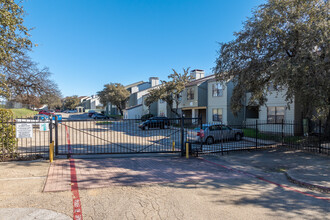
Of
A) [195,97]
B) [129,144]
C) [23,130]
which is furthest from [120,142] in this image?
[195,97]

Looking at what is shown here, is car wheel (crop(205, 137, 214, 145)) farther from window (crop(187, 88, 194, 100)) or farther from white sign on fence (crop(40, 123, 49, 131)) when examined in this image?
window (crop(187, 88, 194, 100))

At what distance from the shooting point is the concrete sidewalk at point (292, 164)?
23.2ft

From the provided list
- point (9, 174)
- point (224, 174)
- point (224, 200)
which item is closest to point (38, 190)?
point (9, 174)

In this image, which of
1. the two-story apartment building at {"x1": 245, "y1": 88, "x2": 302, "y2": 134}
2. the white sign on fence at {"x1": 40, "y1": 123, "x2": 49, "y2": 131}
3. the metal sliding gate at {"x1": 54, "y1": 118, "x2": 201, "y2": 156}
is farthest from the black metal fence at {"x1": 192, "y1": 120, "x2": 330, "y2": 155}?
the white sign on fence at {"x1": 40, "y1": 123, "x2": 49, "y2": 131}

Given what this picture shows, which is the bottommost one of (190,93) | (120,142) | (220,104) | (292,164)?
(292,164)

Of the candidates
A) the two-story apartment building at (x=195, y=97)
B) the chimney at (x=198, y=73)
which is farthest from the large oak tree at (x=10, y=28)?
the chimney at (x=198, y=73)

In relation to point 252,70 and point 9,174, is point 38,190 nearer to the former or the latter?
point 9,174

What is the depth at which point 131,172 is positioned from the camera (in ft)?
25.7

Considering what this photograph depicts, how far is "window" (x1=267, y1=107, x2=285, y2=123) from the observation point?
65.0ft

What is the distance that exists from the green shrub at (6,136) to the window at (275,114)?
64.1 feet

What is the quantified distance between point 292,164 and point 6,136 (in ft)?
39.2

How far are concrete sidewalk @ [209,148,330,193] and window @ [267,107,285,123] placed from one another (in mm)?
7722

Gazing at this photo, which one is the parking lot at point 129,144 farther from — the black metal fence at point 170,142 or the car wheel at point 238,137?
the car wheel at point 238,137

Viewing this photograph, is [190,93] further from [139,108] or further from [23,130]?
[23,130]
